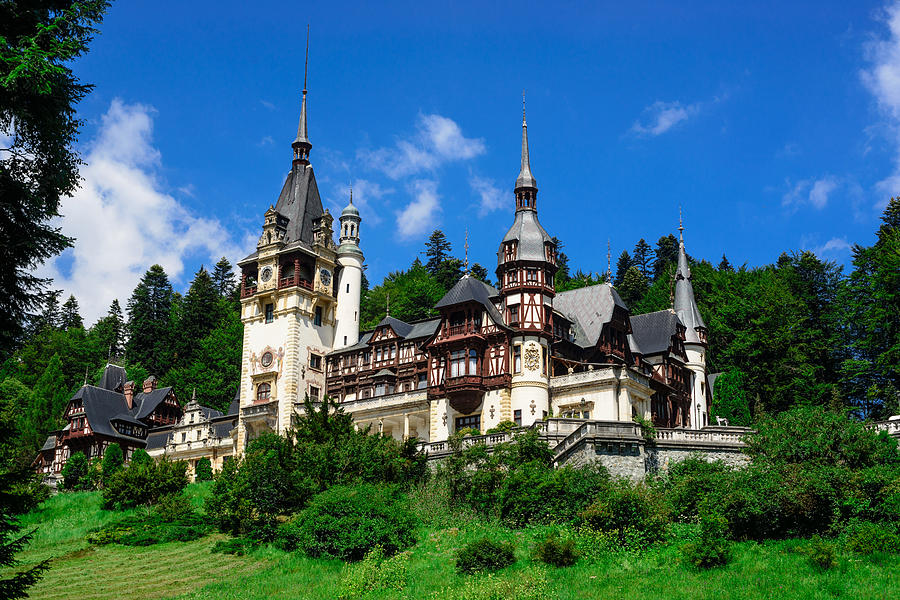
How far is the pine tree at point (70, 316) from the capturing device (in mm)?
109350

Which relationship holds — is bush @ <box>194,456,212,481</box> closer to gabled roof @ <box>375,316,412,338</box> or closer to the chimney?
gabled roof @ <box>375,316,412,338</box>

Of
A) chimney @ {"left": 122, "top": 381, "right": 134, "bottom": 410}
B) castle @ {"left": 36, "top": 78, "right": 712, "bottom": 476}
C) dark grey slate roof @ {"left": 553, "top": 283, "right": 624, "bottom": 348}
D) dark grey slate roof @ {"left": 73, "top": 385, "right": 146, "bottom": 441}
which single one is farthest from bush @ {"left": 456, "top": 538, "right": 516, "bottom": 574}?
chimney @ {"left": 122, "top": 381, "right": 134, "bottom": 410}

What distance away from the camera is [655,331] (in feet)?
192

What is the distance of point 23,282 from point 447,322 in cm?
3586

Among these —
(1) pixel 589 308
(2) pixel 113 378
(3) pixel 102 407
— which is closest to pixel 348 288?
(1) pixel 589 308

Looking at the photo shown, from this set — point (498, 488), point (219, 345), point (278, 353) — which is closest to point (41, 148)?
point (498, 488)

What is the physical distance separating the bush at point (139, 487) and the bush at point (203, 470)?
393 inches

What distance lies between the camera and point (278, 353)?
211 ft

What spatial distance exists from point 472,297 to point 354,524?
1981 centimetres

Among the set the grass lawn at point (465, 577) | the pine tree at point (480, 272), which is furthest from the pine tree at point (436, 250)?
the grass lawn at point (465, 577)

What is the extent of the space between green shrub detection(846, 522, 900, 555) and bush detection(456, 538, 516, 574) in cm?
1080

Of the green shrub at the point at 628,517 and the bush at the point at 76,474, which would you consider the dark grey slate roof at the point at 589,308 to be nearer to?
the green shrub at the point at 628,517

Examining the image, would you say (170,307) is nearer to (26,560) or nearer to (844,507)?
(26,560)

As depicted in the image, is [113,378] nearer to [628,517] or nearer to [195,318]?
[195,318]
